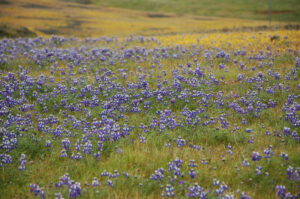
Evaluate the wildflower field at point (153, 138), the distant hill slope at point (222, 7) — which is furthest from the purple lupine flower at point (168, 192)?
the distant hill slope at point (222, 7)

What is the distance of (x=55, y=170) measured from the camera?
4.64 metres

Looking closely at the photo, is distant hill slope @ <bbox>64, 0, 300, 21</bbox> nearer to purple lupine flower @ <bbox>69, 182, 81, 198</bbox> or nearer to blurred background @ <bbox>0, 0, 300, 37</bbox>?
blurred background @ <bbox>0, 0, 300, 37</bbox>

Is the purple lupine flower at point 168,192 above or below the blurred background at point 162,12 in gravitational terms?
below

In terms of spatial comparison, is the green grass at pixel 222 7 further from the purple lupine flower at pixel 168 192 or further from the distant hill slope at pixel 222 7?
the purple lupine flower at pixel 168 192

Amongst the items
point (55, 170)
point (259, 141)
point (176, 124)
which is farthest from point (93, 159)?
point (259, 141)

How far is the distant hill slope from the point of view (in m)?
59.2

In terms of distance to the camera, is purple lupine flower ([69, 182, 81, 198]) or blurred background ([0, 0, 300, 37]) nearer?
purple lupine flower ([69, 182, 81, 198])

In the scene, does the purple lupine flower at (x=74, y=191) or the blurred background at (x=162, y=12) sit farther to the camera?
the blurred background at (x=162, y=12)

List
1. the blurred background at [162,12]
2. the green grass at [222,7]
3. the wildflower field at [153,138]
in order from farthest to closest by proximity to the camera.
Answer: the green grass at [222,7] → the blurred background at [162,12] → the wildflower field at [153,138]

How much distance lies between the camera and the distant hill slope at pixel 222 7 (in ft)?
194

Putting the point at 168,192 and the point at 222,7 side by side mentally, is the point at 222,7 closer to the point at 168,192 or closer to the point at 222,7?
the point at 222,7

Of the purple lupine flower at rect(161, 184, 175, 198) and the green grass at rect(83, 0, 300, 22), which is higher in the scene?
the green grass at rect(83, 0, 300, 22)

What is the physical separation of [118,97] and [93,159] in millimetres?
2626

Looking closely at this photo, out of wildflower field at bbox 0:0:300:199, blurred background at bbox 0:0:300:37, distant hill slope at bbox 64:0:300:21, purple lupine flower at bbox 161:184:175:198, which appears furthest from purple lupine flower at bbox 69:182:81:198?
distant hill slope at bbox 64:0:300:21
